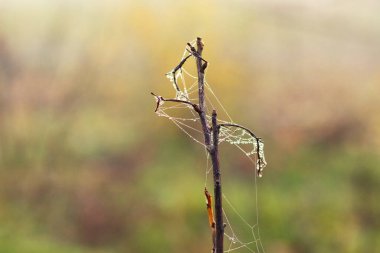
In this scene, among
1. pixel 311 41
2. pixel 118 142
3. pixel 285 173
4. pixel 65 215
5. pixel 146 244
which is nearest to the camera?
pixel 146 244

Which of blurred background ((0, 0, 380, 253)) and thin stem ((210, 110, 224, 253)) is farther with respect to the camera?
blurred background ((0, 0, 380, 253))

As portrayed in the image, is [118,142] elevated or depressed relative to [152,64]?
depressed

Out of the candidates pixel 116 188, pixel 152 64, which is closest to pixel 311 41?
pixel 152 64

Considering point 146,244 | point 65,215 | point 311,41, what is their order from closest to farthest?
1. point 146,244
2. point 65,215
3. point 311,41

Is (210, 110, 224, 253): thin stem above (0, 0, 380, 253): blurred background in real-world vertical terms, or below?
above

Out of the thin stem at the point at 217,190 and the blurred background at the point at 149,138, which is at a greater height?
the thin stem at the point at 217,190

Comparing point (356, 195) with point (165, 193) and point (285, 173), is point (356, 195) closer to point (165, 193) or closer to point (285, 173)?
point (285, 173)

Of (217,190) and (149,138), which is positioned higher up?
(217,190)

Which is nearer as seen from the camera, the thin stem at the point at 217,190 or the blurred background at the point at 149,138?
the thin stem at the point at 217,190
